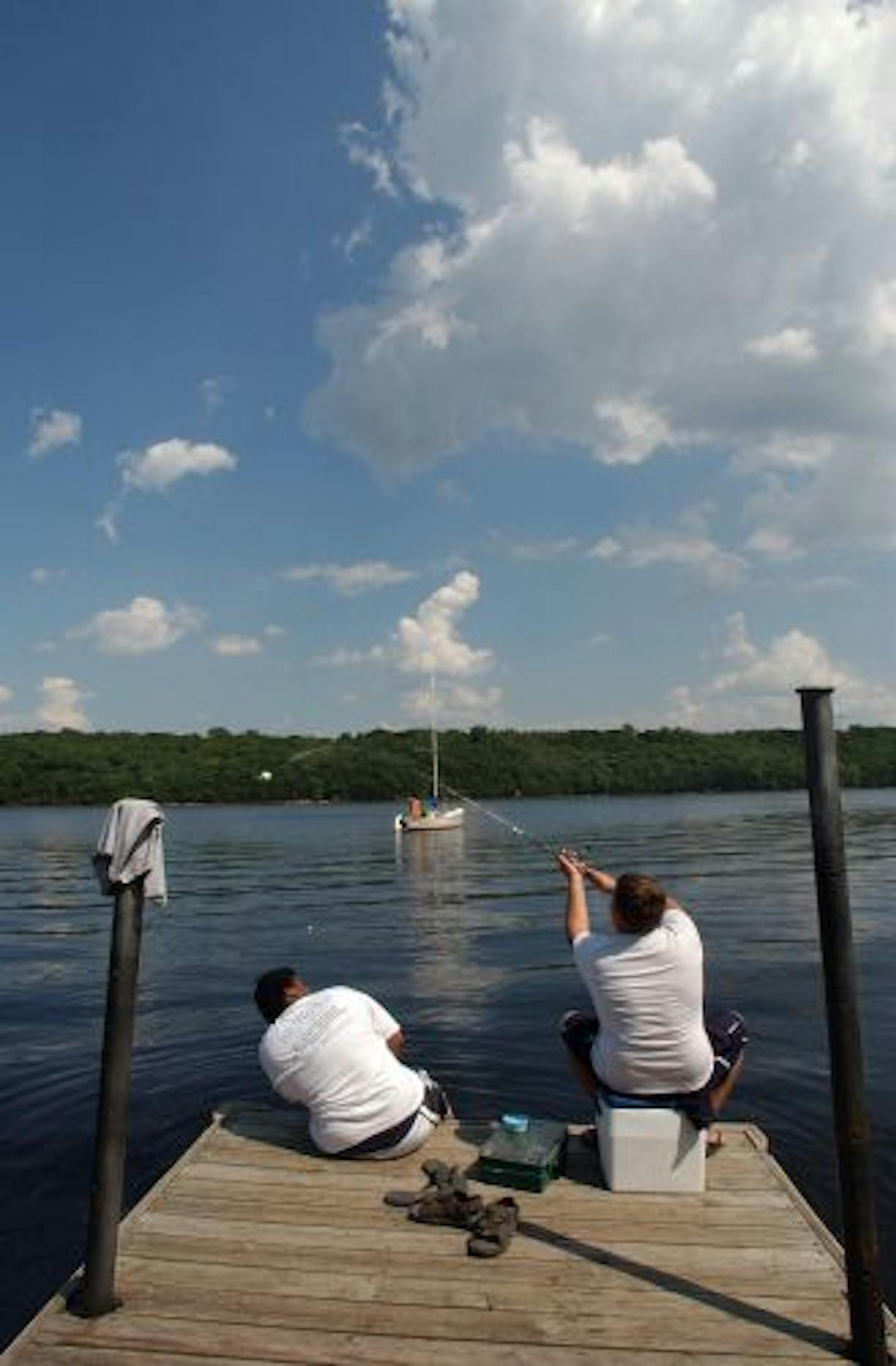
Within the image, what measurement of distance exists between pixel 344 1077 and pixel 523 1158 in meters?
1.27

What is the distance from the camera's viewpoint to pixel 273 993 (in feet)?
24.6

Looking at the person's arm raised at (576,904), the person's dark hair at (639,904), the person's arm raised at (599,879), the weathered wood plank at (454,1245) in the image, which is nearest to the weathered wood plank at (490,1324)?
the weathered wood plank at (454,1245)

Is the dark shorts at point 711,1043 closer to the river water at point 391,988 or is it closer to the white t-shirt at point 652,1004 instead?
the white t-shirt at point 652,1004

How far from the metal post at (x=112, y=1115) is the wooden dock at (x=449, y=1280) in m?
0.14

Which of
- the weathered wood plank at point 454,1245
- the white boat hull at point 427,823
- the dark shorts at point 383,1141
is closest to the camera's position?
the weathered wood plank at point 454,1245

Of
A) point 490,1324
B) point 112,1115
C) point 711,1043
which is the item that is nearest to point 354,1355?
point 490,1324

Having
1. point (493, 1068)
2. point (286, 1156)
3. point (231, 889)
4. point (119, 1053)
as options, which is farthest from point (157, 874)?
point (231, 889)

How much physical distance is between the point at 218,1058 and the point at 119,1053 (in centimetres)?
907

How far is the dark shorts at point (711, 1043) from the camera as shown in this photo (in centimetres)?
649

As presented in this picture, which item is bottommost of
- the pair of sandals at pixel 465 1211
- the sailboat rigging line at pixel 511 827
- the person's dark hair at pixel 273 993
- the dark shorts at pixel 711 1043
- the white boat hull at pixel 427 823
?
the pair of sandals at pixel 465 1211

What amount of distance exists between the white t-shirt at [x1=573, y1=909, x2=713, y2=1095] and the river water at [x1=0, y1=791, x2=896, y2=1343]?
2480 mm

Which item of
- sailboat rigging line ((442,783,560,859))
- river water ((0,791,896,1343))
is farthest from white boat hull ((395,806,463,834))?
sailboat rigging line ((442,783,560,859))

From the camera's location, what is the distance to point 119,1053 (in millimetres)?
5277

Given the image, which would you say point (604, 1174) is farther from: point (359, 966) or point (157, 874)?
point (359, 966)
